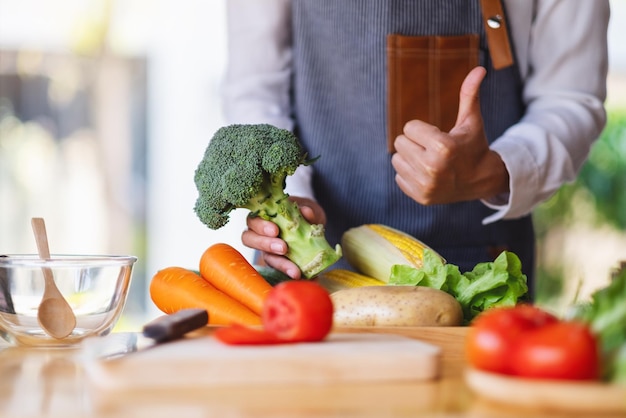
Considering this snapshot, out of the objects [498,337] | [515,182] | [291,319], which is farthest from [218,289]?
[498,337]

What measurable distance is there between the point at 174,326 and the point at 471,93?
913 mm

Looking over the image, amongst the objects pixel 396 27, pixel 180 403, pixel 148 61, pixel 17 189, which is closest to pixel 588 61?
pixel 396 27

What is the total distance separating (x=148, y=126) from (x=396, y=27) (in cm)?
404

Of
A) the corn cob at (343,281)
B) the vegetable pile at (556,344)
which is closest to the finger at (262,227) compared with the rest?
the corn cob at (343,281)

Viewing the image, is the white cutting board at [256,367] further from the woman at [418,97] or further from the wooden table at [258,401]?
the woman at [418,97]

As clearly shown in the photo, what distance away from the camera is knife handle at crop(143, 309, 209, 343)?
3.76 feet

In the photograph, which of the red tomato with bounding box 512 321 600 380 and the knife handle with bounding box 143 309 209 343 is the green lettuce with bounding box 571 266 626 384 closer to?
the red tomato with bounding box 512 321 600 380

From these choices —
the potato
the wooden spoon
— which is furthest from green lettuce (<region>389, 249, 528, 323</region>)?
the wooden spoon

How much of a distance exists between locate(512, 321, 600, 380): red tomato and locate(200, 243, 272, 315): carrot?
80 centimetres

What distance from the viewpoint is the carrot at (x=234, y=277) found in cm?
167

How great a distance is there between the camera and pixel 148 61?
5965 mm

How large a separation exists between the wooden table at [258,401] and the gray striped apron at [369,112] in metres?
1.14

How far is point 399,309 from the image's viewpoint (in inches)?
59.3

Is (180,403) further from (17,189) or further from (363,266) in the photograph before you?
(17,189)
